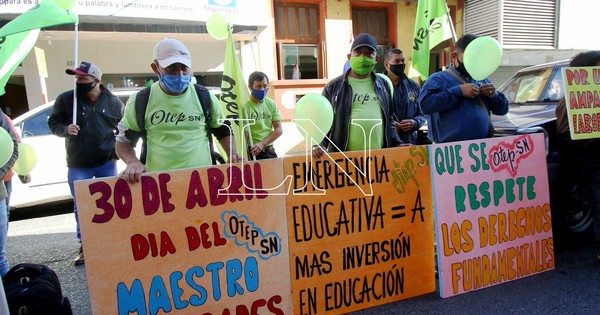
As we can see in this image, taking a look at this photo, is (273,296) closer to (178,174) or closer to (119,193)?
(178,174)

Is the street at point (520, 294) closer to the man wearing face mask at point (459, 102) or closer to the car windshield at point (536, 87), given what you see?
the man wearing face mask at point (459, 102)

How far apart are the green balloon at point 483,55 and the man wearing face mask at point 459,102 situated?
0.15 m

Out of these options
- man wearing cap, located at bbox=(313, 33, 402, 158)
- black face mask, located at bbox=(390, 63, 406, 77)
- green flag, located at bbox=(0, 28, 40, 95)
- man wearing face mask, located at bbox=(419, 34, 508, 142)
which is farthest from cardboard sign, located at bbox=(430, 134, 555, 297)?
green flag, located at bbox=(0, 28, 40, 95)

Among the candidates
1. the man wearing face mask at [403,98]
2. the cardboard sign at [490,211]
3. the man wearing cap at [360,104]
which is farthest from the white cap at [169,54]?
the man wearing face mask at [403,98]

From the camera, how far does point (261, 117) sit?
3.92m

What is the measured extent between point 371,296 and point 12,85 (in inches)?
388

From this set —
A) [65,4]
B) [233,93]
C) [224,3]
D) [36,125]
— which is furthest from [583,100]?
[224,3]

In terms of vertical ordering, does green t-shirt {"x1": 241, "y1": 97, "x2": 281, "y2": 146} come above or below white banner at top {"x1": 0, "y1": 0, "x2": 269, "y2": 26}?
below

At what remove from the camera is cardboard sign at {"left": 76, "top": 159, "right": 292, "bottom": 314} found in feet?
6.90

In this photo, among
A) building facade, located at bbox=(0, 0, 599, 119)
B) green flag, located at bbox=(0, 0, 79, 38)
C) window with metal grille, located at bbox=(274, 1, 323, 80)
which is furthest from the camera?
window with metal grille, located at bbox=(274, 1, 323, 80)

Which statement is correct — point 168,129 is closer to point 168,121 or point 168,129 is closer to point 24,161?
point 168,121

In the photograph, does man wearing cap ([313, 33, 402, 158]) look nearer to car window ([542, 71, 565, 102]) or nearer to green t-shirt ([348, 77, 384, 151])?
green t-shirt ([348, 77, 384, 151])

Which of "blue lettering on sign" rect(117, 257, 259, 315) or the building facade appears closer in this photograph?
"blue lettering on sign" rect(117, 257, 259, 315)

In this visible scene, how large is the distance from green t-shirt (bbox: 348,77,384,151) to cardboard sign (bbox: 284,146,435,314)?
34 centimetres
